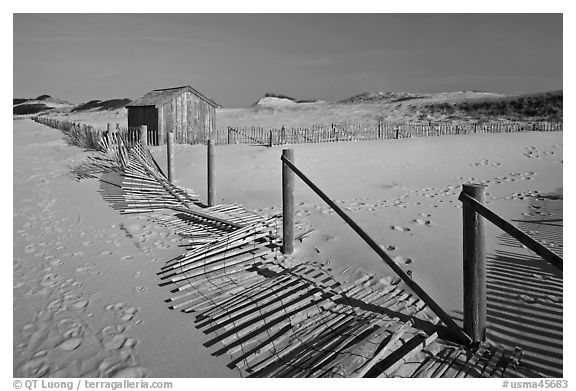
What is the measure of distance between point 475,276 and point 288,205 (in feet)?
8.45

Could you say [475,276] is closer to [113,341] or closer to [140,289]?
[113,341]

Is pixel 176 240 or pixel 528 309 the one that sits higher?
pixel 176 240

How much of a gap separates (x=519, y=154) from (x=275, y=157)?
833cm

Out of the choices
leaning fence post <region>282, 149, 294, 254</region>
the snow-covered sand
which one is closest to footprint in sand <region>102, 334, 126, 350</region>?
the snow-covered sand

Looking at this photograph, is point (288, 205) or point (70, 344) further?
point (288, 205)

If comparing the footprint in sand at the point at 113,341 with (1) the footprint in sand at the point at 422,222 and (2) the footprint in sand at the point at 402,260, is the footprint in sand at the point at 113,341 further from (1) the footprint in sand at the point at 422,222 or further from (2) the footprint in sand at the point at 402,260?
(1) the footprint in sand at the point at 422,222

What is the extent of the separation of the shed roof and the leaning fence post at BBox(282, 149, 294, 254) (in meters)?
15.3

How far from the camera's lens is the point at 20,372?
10.9 ft

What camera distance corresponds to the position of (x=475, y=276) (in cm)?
330

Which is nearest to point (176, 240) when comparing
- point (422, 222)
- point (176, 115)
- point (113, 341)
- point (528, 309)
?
point (113, 341)

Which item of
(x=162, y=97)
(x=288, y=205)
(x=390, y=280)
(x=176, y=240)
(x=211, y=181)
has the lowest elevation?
(x=390, y=280)

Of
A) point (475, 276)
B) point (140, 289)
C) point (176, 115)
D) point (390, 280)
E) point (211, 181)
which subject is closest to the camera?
point (475, 276)

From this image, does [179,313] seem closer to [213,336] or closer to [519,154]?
[213,336]

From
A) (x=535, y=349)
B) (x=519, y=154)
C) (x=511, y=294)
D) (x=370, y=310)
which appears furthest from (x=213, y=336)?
(x=519, y=154)
